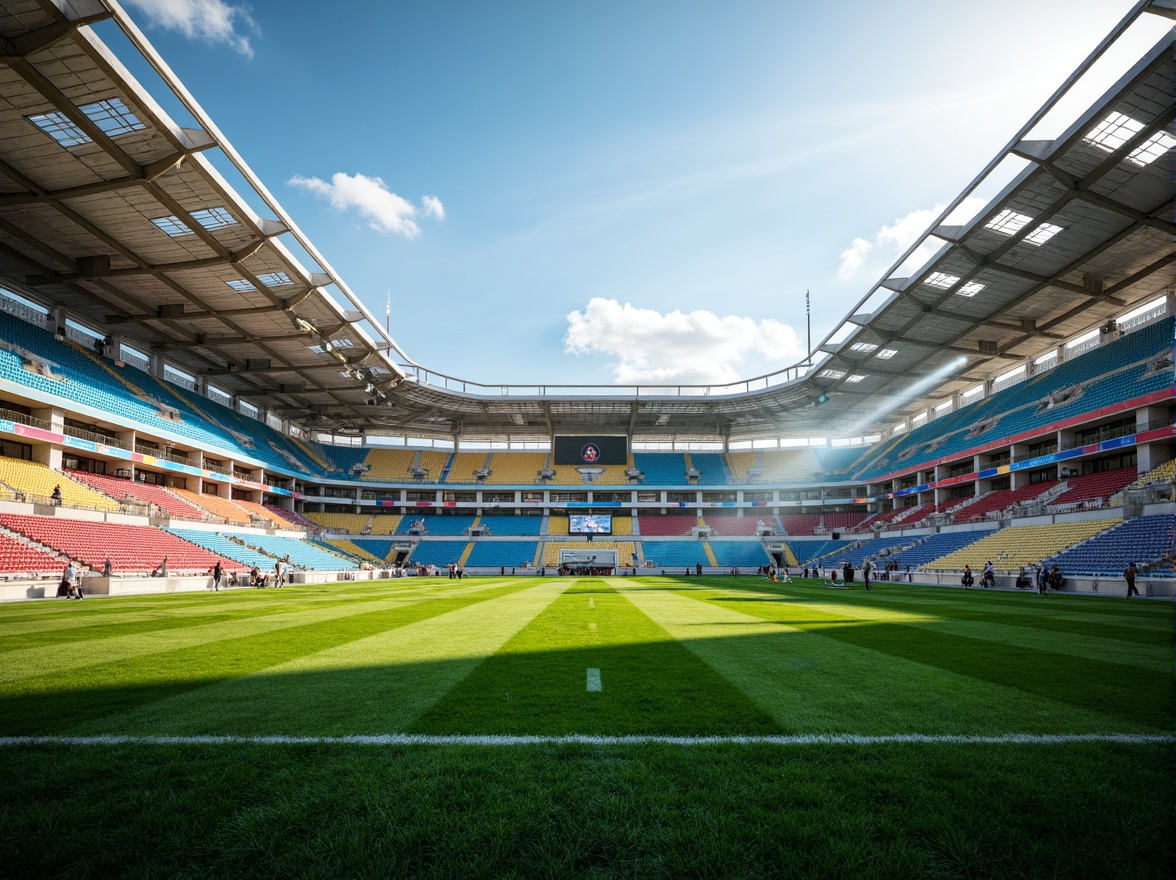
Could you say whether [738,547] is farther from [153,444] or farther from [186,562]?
[153,444]

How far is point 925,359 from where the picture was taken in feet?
166

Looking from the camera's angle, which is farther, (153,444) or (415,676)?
(153,444)

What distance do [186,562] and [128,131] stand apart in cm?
2231

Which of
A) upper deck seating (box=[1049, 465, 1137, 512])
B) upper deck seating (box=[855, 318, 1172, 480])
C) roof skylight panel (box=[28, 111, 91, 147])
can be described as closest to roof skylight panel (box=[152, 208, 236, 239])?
roof skylight panel (box=[28, 111, 91, 147])

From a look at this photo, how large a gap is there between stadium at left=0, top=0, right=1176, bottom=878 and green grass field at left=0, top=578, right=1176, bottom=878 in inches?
1.6

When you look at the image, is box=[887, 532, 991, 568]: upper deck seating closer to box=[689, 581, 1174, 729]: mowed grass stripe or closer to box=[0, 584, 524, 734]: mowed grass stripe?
box=[689, 581, 1174, 729]: mowed grass stripe

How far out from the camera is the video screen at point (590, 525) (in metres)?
66.9

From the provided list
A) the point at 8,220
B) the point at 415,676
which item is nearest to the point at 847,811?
the point at 415,676

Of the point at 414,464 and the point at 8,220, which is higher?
the point at 8,220

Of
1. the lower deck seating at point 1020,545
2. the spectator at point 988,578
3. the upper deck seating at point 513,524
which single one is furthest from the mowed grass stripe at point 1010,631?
the upper deck seating at point 513,524

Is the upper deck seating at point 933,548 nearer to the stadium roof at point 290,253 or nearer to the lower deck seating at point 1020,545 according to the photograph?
the lower deck seating at point 1020,545

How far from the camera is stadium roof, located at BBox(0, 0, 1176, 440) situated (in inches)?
875

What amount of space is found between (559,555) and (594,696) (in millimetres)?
57390

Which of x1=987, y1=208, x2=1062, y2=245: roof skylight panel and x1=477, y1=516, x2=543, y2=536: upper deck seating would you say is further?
x1=477, y1=516, x2=543, y2=536: upper deck seating
